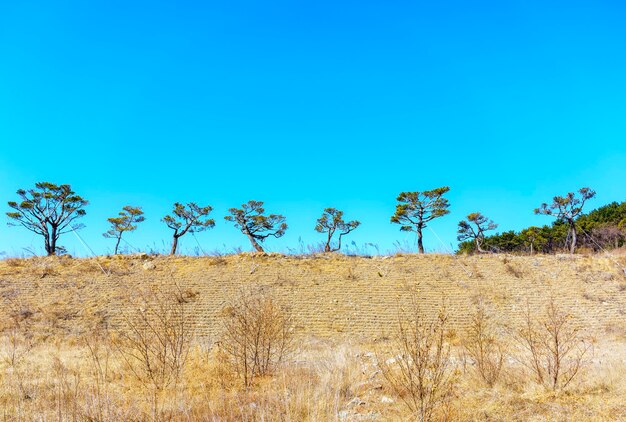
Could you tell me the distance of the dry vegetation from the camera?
4723 mm

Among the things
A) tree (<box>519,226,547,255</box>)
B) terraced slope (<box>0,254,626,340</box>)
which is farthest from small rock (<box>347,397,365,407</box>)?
tree (<box>519,226,547,255</box>)

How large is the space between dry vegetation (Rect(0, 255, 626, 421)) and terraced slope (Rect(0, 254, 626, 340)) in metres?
0.08

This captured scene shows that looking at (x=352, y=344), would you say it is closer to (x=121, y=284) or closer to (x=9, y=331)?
(x=121, y=284)

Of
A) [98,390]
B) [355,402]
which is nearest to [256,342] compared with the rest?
[355,402]

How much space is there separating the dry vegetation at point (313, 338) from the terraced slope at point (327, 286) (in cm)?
8

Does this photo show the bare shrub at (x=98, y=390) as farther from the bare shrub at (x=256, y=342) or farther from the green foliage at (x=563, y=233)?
the green foliage at (x=563, y=233)

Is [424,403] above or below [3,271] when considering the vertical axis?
below

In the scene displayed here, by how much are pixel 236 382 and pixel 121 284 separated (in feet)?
38.2

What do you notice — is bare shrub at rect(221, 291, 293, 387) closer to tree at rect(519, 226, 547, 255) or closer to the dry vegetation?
the dry vegetation

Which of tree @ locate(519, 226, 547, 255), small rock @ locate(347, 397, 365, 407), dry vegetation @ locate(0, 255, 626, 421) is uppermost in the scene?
tree @ locate(519, 226, 547, 255)

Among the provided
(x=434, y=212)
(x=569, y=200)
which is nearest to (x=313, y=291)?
(x=434, y=212)

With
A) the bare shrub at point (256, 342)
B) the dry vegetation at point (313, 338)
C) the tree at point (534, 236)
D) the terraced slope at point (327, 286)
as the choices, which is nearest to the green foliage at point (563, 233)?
the tree at point (534, 236)

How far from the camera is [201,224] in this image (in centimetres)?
3170

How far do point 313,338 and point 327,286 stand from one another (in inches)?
147
